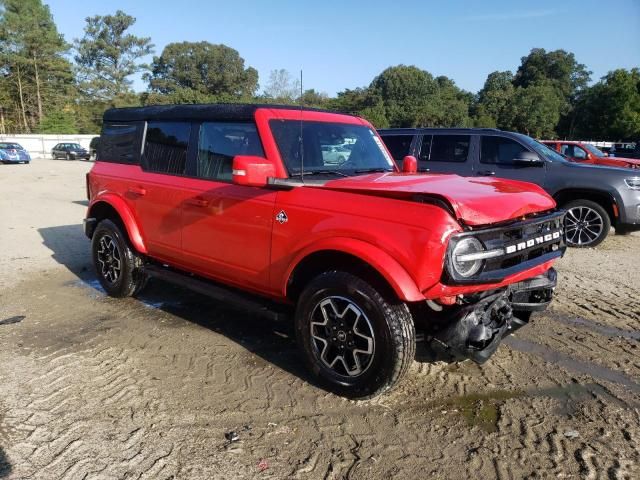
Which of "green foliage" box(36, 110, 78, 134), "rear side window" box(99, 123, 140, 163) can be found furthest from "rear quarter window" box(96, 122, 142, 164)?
"green foliage" box(36, 110, 78, 134)

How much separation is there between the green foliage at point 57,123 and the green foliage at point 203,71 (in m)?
24.1

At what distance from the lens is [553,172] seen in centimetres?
820

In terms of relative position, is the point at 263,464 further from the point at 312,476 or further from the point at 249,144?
the point at 249,144

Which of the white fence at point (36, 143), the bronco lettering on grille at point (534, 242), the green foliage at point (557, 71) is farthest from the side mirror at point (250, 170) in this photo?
the green foliage at point (557, 71)

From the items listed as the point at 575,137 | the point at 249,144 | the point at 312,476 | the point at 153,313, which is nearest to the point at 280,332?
the point at 153,313

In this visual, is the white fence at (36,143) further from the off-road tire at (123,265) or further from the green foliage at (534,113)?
the green foliage at (534,113)

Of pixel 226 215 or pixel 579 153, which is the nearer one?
pixel 226 215

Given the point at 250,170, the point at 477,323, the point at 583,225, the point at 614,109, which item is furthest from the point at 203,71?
the point at 477,323

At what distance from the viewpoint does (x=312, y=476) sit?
2.57 metres

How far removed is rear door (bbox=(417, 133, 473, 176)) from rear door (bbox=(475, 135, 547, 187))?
0.22 m

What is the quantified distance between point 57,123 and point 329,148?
214 feet

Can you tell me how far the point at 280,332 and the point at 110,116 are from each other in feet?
10.1

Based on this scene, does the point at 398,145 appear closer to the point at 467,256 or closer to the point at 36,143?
the point at 467,256

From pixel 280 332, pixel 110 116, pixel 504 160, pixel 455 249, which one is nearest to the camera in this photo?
pixel 455 249
